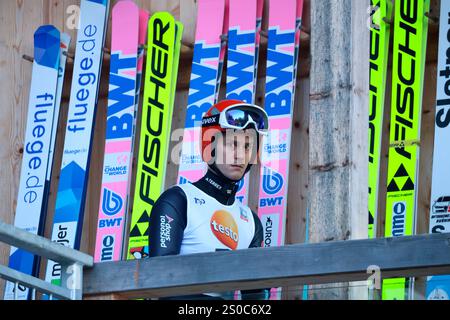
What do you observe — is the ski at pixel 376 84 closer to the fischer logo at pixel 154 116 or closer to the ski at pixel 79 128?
the fischer logo at pixel 154 116

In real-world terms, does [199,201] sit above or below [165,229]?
above

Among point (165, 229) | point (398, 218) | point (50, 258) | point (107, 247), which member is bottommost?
point (50, 258)

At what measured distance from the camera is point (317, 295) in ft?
9.68

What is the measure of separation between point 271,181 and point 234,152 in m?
1.49

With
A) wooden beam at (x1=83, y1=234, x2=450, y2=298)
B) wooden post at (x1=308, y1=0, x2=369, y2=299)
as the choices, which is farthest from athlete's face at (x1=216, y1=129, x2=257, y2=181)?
wooden beam at (x1=83, y1=234, x2=450, y2=298)

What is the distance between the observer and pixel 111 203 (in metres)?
6.28

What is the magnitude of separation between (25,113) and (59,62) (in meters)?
0.48

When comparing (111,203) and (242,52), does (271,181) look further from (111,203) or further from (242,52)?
(111,203)

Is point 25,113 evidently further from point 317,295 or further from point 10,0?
point 317,295

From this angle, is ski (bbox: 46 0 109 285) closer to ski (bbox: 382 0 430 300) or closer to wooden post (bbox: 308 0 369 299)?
ski (bbox: 382 0 430 300)

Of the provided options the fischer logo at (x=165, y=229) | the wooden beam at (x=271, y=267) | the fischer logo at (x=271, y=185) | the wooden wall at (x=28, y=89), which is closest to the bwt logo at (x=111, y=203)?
the wooden wall at (x=28, y=89)

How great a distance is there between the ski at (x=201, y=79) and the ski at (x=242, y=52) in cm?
9

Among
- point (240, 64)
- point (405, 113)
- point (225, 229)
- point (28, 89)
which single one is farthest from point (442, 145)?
point (28, 89)
